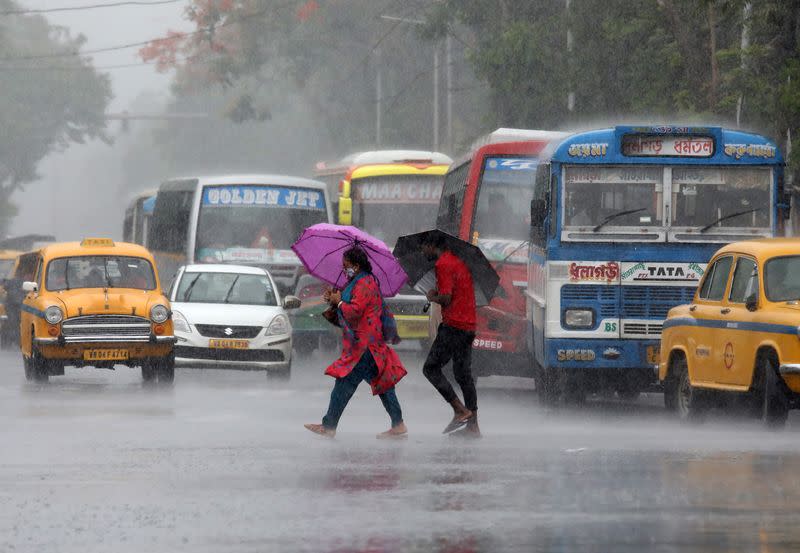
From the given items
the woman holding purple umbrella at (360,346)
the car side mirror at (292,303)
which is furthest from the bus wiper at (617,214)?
the car side mirror at (292,303)

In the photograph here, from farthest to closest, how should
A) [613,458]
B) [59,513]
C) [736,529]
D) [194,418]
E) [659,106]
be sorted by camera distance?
[659,106] < [194,418] < [613,458] < [59,513] < [736,529]

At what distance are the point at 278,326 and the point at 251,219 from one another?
30.3 ft

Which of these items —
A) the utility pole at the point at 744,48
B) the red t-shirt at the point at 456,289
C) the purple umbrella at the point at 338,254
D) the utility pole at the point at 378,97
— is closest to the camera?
the red t-shirt at the point at 456,289

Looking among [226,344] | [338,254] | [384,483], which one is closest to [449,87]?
[226,344]

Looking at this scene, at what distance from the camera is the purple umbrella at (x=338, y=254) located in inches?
664

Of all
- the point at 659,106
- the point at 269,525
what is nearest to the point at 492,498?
the point at 269,525

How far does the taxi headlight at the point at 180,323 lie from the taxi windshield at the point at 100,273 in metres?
0.76

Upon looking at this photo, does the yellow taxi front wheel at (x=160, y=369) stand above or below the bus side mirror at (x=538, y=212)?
below

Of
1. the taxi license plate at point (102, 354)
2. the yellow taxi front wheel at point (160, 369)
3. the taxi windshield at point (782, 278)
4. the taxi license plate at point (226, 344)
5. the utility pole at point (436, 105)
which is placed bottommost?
the yellow taxi front wheel at point (160, 369)

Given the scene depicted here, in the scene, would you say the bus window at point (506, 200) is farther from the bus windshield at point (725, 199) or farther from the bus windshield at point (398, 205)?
the bus windshield at point (398, 205)

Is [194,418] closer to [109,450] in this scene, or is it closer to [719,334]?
[109,450]

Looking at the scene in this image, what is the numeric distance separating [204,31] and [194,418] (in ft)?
140

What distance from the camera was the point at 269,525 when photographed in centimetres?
1026

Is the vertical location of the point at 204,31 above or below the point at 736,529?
above
